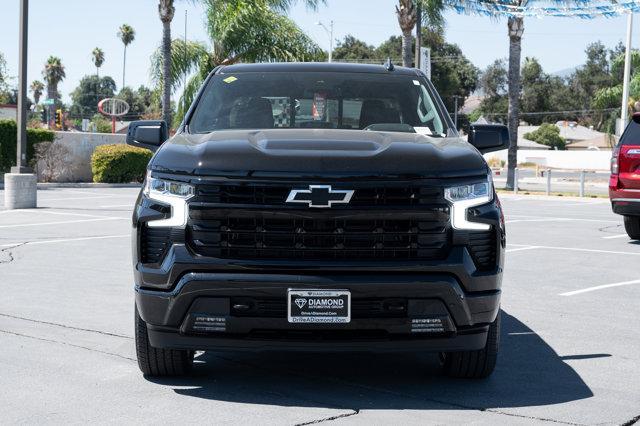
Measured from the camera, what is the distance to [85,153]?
1344 inches

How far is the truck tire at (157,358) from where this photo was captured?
5.55m

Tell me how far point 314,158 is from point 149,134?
1.94 m

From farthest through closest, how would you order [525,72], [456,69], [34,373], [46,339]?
[525,72] → [456,69] → [46,339] → [34,373]

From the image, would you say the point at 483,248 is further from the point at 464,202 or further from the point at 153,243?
the point at 153,243

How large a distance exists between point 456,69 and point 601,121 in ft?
55.6

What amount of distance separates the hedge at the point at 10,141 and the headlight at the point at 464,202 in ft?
90.9

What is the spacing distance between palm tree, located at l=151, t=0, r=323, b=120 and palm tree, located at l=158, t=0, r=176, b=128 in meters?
1.88

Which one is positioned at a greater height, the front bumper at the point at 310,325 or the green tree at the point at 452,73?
the green tree at the point at 452,73

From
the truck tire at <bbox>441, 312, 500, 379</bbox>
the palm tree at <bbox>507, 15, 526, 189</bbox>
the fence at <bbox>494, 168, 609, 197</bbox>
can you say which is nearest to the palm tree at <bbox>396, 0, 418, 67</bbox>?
the palm tree at <bbox>507, 15, 526, 189</bbox>

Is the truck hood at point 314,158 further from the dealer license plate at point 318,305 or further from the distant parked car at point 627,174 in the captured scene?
the distant parked car at point 627,174

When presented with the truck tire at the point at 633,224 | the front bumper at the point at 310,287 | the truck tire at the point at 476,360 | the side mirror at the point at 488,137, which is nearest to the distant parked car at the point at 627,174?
the truck tire at the point at 633,224

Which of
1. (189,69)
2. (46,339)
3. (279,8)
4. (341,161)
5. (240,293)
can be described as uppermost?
(279,8)

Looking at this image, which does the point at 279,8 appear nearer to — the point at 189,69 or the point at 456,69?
the point at 189,69

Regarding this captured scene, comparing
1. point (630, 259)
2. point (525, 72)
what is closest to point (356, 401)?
point (630, 259)
